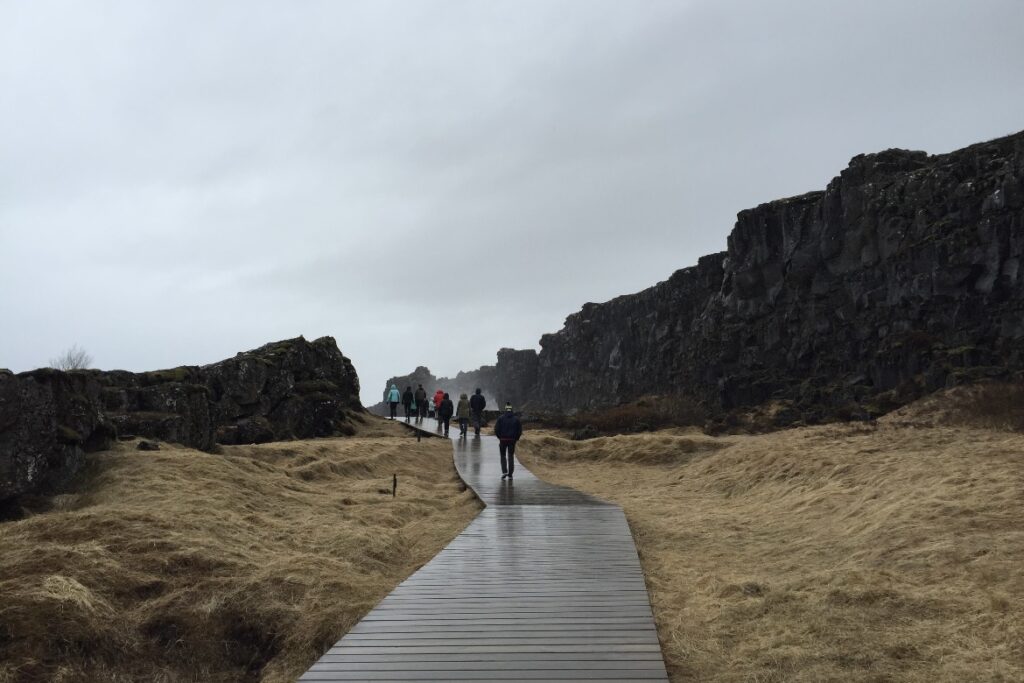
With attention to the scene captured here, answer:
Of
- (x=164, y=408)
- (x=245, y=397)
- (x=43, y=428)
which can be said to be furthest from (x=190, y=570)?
(x=245, y=397)

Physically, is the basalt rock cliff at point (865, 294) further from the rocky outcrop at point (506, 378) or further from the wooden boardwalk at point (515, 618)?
the rocky outcrop at point (506, 378)

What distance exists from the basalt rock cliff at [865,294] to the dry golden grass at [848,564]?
23.2m

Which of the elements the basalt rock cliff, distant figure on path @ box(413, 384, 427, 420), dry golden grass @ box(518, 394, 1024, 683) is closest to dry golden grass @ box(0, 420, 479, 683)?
dry golden grass @ box(518, 394, 1024, 683)

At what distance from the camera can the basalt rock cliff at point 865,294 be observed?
43812 mm

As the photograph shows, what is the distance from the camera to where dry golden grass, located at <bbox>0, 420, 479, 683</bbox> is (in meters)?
7.25

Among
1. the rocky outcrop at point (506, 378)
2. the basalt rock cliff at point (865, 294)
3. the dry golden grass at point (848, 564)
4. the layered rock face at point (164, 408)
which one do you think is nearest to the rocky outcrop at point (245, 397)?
the layered rock face at point (164, 408)

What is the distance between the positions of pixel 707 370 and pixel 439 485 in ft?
187

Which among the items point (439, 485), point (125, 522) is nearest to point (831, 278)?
point (439, 485)

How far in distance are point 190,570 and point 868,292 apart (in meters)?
57.5

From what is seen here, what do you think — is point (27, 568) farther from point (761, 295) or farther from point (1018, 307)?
point (761, 295)

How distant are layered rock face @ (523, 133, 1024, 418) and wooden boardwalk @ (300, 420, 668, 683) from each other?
32537 millimetres

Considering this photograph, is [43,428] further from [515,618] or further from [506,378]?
[506,378]

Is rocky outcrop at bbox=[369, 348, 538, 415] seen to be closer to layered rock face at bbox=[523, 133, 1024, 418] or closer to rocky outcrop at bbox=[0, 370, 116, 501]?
layered rock face at bbox=[523, 133, 1024, 418]

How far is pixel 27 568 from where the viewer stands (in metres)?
8.34
